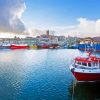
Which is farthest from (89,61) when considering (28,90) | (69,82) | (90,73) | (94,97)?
(28,90)

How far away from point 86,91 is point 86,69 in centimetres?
591

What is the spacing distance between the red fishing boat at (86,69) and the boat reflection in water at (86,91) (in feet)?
4.14

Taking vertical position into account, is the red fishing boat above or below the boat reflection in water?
→ above

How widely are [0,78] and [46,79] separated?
1072cm

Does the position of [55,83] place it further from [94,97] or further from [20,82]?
[94,97]

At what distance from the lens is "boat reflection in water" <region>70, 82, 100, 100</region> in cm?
3943

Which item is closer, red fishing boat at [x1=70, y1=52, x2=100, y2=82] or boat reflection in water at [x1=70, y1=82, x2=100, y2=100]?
boat reflection in water at [x1=70, y1=82, x2=100, y2=100]

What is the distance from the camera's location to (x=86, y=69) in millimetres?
47344

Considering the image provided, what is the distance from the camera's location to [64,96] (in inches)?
1553

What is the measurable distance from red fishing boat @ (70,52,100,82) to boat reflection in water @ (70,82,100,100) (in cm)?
126

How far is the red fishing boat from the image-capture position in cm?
4694

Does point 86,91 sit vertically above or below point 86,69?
below

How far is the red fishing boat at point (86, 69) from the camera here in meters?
46.9

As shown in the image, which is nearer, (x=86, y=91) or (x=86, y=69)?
(x=86, y=91)
